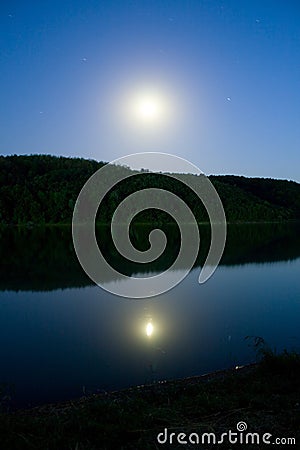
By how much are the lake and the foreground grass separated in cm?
142

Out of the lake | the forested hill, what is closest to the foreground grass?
the lake

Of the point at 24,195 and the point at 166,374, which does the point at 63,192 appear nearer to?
the point at 24,195

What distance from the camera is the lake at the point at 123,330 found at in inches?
310

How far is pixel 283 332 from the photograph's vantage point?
10.6 meters

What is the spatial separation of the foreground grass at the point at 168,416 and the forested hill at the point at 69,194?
76.8 m

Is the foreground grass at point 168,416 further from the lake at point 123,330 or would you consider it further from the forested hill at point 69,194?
the forested hill at point 69,194

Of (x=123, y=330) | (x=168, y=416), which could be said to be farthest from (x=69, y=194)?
(x=168, y=416)

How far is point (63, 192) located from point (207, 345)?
8076cm

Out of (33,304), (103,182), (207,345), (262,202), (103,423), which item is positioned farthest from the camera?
(262,202)

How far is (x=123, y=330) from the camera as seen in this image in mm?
10898

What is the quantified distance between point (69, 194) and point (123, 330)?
261 feet

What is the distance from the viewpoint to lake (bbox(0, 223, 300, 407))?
7.88m

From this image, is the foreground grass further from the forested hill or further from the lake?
the forested hill

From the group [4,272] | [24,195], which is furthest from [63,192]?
[4,272]
